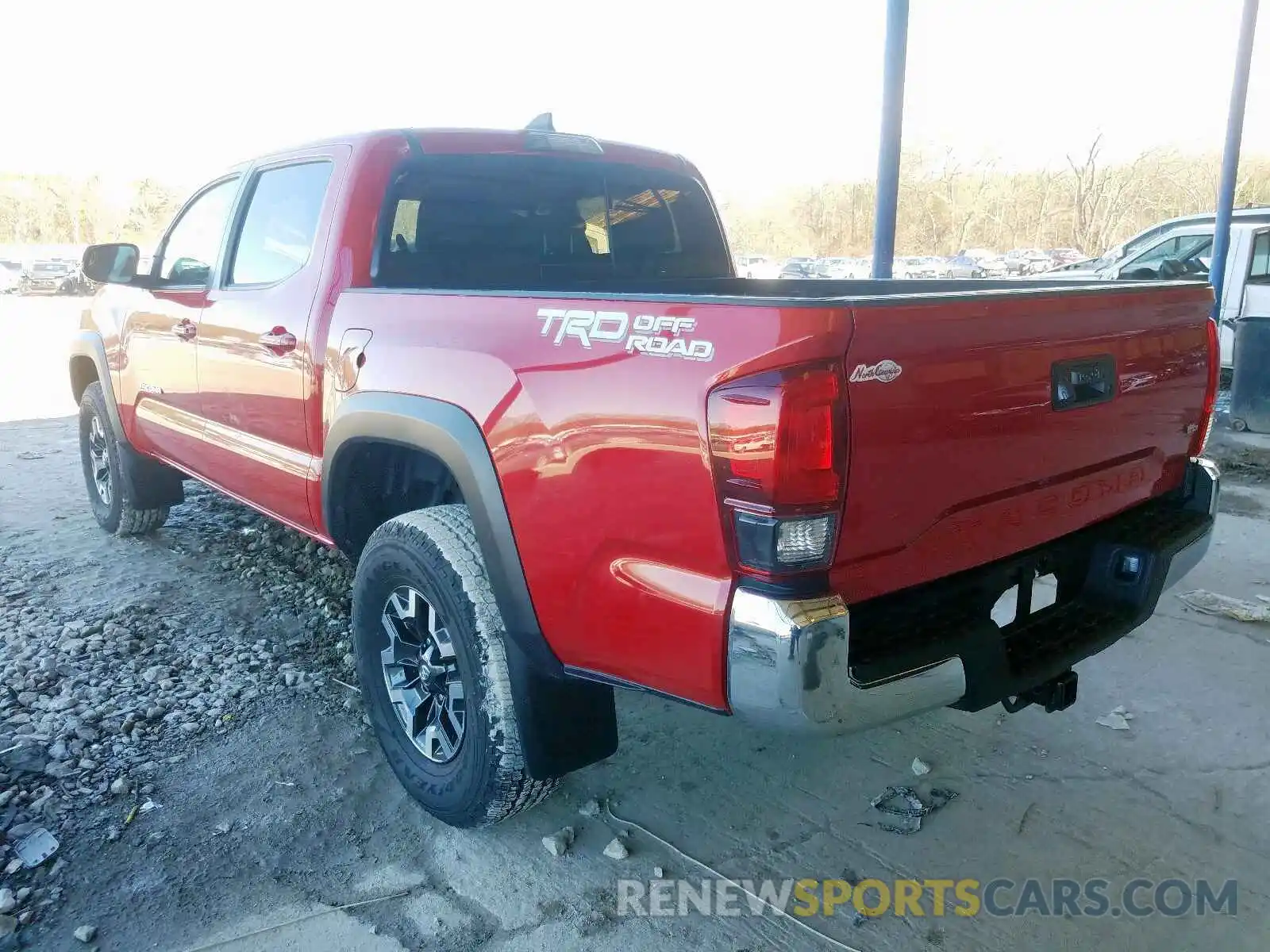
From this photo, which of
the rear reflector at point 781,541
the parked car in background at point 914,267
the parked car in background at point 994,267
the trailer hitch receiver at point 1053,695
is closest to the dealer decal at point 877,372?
the rear reflector at point 781,541

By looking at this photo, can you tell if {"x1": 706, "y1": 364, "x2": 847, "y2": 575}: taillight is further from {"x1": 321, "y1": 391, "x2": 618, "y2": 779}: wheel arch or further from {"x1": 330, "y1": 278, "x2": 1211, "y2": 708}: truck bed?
{"x1": 321, "y1": 391, "x2": 618, "y2": 779}: wheel arch

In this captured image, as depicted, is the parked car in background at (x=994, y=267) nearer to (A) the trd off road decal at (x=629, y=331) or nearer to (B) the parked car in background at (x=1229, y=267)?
(B) the parked car in background at (x=1229, y=267)

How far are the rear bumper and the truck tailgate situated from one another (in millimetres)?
77

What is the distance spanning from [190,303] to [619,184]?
1819 mm

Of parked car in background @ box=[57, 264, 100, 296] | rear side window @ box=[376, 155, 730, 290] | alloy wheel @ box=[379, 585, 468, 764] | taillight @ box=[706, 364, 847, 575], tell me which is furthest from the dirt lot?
parked car in background @ box=[57, 264, 100, 296]

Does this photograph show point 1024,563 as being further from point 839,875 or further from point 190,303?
point 190,303

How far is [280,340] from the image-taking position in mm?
3164

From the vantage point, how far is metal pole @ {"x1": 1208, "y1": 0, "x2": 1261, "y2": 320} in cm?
945

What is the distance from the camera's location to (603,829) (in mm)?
2684

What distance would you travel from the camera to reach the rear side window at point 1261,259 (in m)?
9.79

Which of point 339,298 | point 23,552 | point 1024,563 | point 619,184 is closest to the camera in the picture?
point 1024,563

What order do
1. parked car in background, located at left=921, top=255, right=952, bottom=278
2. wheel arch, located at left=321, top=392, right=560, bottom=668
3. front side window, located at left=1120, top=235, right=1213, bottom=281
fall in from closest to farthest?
wheel arch, located at left=321, top=392, right=560, bottom=668 → front side window, located at left=1120, top=235, right=1213, bottom=281 → parked car in background, located at left=921, top=255, right=952, bottom=278

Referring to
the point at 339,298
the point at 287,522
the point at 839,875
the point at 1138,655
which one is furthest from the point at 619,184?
the point at 1138,655

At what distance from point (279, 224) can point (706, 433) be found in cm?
238
